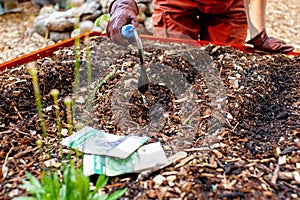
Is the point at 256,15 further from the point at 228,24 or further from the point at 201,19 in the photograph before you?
the point at 201,19

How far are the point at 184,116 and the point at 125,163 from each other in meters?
0.32

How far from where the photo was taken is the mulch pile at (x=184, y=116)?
38.9 inches

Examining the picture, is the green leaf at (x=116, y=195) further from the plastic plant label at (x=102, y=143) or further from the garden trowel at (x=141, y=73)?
the garden trowel at (x=141, y=73)

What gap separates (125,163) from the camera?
1039mm

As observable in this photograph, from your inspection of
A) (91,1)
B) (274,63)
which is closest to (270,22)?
(91,1)

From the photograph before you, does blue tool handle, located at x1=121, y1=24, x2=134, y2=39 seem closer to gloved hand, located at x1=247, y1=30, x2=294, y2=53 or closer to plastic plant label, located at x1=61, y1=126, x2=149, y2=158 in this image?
plastic plant label, located at x1=61, y1=126, x2=149, y2=158

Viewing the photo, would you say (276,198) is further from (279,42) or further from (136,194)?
(279,42)

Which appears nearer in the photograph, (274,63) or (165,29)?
(274,63)

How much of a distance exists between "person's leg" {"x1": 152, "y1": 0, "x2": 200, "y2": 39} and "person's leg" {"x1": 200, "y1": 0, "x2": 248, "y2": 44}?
6cm

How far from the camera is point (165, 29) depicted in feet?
6.23

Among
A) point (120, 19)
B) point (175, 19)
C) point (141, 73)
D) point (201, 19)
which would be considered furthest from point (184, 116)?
point (201, 19)

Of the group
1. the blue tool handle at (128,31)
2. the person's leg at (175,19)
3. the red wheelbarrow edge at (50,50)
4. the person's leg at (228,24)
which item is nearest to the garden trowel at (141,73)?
the blue tool handle at (128,31)

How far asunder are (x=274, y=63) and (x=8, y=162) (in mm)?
1059

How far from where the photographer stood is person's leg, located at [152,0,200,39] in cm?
183
